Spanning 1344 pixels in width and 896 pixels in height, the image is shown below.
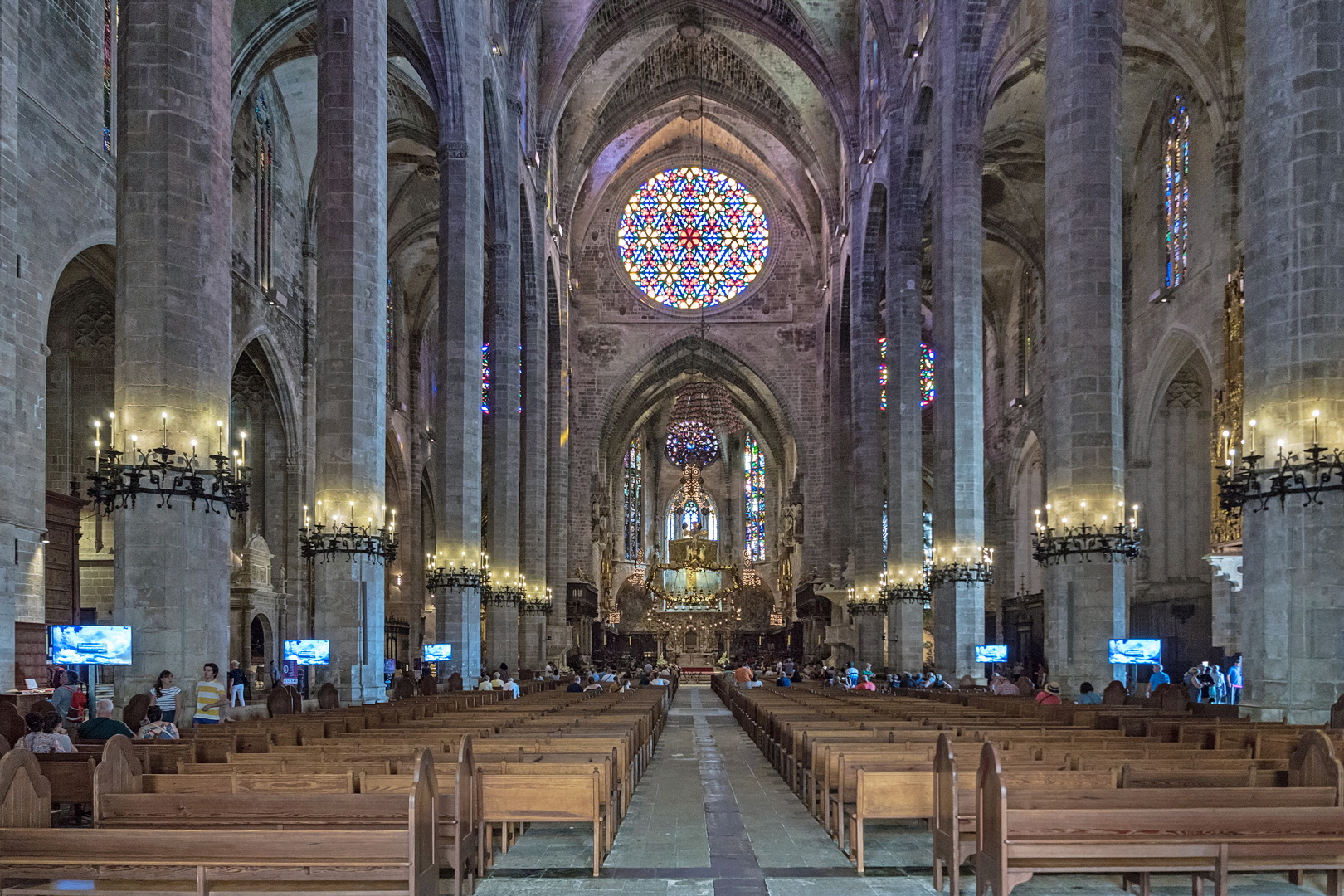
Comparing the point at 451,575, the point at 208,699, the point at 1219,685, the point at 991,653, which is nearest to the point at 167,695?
the point at 208,699

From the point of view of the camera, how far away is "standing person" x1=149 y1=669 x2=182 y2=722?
12.0 m

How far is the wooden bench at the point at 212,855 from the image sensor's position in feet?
18.4

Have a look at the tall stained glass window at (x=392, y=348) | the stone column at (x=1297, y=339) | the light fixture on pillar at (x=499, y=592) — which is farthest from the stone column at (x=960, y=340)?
the tall stained glass window at (x=392, y=348)

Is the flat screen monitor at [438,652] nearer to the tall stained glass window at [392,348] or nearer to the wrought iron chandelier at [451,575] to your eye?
the wrought iron chandelier at [451,575]

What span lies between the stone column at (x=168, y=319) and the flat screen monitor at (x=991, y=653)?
644 inches

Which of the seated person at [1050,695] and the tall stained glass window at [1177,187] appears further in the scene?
the tall stained glass window at [1177,187]

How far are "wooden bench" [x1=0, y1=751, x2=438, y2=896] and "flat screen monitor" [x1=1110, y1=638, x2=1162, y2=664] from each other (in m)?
13.6

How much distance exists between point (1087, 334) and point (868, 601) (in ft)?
66.5

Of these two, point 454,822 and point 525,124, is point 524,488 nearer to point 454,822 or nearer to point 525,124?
point 525,124

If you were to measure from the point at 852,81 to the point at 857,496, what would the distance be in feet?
47.0

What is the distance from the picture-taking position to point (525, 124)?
37.8 metres

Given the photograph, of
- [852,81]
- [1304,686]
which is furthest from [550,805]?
[852,81]

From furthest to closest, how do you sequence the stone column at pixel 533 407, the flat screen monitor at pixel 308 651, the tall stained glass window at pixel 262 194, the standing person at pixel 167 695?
the stone column at pixel 533 407
the tall stained glass window at pixel 262 194
the flat screen monitor at pixel 308 651
the standing person at pixel 167 695

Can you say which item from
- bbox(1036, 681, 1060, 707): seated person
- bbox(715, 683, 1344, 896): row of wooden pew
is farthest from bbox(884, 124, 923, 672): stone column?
bbox(715, 683, 1344, 896): row of wooden pew
